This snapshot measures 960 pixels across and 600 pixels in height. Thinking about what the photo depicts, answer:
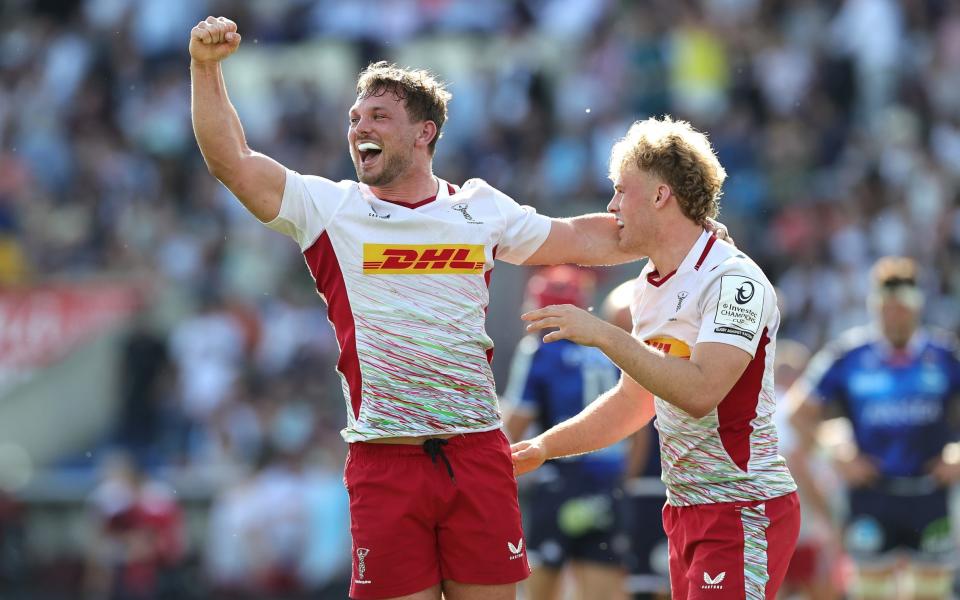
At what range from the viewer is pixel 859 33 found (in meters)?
16.2

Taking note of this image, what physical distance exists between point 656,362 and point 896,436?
5316 mm

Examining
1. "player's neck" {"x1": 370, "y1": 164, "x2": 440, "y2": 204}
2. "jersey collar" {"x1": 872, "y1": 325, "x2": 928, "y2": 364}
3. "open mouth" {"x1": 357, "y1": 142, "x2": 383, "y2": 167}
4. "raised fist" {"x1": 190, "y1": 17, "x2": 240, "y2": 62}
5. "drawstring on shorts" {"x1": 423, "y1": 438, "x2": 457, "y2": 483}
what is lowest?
"drawstring on shorts" {"x1": 423, "y1": 438, "x2": 457, "y2": 483}

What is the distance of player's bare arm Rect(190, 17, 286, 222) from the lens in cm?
555

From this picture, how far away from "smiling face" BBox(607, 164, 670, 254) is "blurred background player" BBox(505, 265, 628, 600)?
340 cm

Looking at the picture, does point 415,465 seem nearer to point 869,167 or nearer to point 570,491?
point 570,491

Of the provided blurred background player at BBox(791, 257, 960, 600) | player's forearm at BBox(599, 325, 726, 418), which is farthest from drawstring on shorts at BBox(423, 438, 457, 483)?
blurred background player at BBox(791, 257, 960, 600)

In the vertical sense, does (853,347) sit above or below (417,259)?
below

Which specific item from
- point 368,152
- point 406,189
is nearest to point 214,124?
point 368,152

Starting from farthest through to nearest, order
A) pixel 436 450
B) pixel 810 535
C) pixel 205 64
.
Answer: pixel 810 535 < pixel 436 450 < pixel 205 64

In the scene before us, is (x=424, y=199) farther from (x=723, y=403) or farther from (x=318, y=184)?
(x=723, y=403)

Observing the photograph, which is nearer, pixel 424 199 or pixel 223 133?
pixel 223 133

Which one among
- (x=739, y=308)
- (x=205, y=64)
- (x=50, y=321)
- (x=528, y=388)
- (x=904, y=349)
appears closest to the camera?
(x=739, y=308)

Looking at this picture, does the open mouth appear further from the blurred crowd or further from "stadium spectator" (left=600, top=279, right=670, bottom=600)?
the blurred crowd

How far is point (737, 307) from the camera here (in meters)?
5.36
